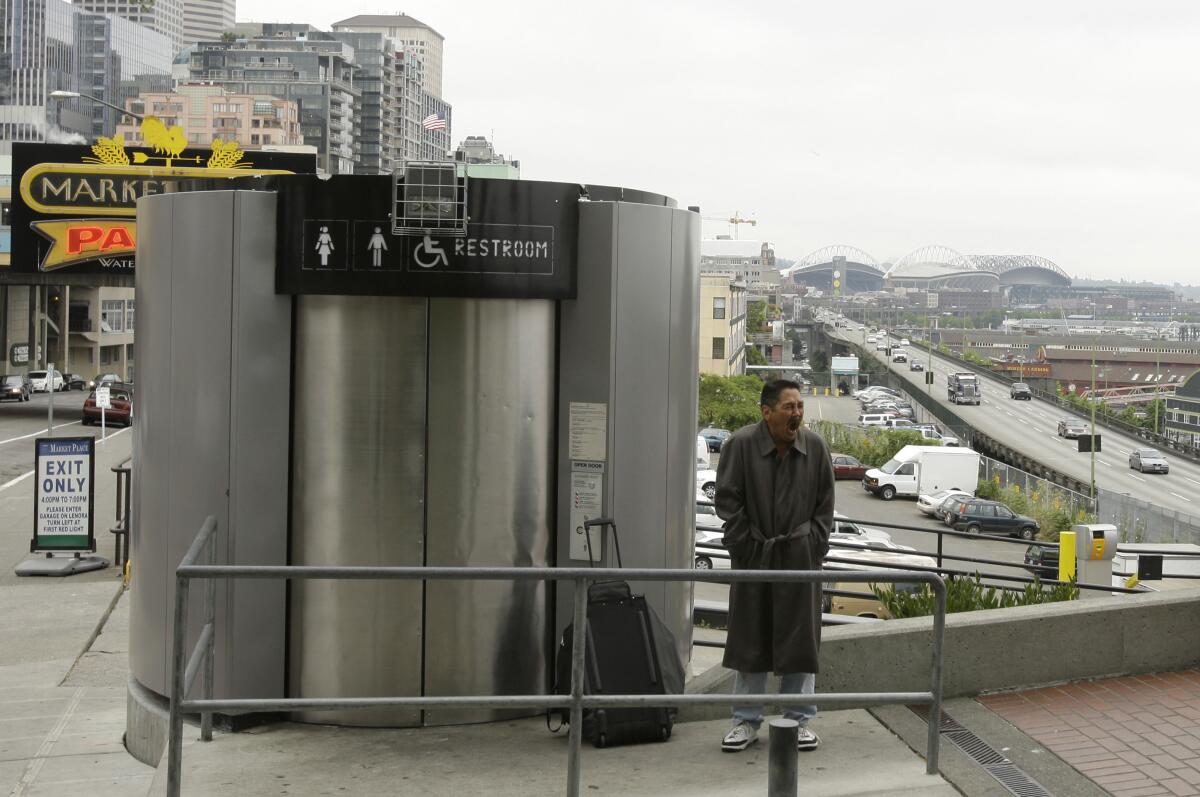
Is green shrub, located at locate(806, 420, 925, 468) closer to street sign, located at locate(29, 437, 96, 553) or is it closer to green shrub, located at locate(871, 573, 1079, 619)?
street sign, located at locate(29, 437, 96, 553)

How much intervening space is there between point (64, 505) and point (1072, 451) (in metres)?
83.5

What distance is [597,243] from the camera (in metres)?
7.50

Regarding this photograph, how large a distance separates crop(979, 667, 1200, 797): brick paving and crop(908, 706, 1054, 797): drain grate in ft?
0.93

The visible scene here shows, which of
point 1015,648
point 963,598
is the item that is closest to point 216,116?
point 963,598

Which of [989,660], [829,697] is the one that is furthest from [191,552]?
[989,660]

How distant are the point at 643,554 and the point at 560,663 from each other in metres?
1.08

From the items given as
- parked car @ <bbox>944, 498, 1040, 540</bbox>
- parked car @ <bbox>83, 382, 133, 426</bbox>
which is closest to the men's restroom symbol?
parked car @ <bbox>944, 498, 1040, 540</bbox>

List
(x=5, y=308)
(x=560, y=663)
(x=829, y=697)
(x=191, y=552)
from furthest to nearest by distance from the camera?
(x=5, y=308)
(x=560, y=663)
(x=191, y=552)
(x=829, y=697)

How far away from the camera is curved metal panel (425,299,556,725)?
7.26m

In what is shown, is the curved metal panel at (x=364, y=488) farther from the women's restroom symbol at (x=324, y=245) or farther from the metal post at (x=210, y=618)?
the metal post at (x=210, y=618)

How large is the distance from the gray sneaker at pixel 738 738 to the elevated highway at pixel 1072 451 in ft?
200

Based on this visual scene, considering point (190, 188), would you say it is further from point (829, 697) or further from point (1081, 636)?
point (1081, 636)

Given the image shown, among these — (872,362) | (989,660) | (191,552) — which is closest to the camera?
(191,552)

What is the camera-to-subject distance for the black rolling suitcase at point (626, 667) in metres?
6.32
